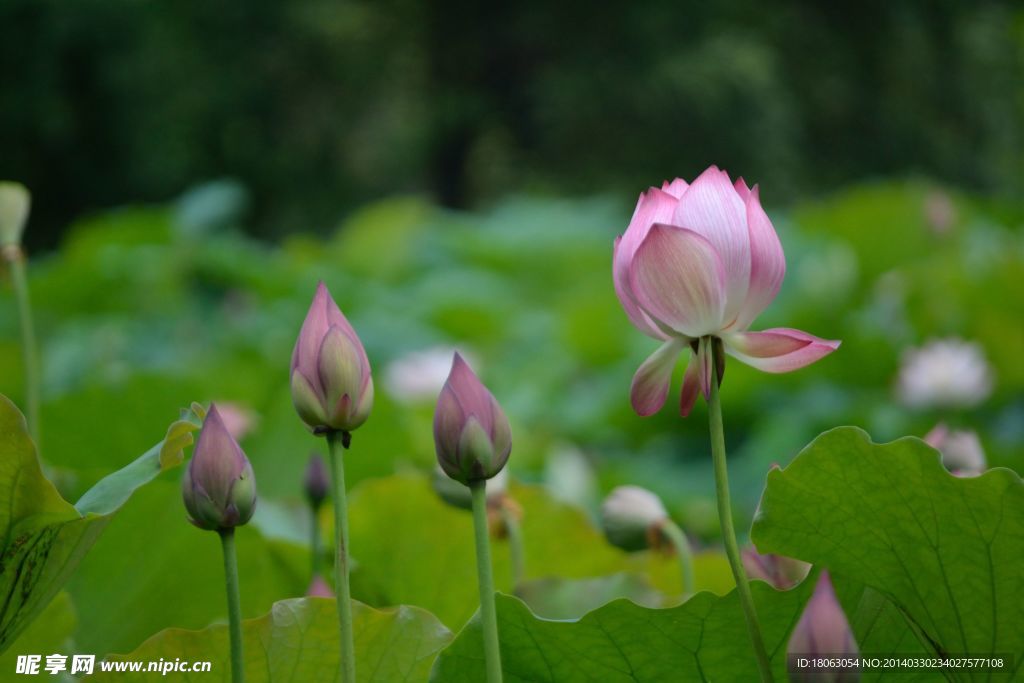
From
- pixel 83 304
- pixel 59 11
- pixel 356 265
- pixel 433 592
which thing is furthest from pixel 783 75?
pixel 433 592

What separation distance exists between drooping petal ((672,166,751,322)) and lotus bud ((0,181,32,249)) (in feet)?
1.19

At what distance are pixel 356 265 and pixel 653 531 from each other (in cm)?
206

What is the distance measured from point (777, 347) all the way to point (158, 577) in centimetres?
34

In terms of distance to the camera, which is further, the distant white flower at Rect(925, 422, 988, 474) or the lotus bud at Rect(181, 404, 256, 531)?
the distant white flower at Rect(925, 422, 988, 474)

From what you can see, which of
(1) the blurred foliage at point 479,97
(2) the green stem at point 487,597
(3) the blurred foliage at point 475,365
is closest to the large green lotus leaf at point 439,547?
(3) the blurred foliage at point 475,365

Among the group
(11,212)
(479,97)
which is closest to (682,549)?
(11,212)

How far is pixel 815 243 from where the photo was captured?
2.17 m

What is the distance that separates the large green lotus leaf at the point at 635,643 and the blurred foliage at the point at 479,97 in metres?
7.42

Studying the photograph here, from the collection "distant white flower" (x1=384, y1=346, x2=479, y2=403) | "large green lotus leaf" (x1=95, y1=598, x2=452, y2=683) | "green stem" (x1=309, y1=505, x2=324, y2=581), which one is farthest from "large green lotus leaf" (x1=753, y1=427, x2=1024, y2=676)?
"distant white flower" (x1=384, y1=346, x2=479, y2=403)

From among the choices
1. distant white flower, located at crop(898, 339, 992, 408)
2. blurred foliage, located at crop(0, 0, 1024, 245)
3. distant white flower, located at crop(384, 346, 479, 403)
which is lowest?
distant white flower, located at crop(898, 339, 992, 408)

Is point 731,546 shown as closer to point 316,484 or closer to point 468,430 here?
point 468,430

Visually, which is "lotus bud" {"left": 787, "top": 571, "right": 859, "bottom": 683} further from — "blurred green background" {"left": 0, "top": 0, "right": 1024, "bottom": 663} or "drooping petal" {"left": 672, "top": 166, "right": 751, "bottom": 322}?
"blurred green background" {"left": 0, "top": 0, "right": 1024, "bottom": 663}

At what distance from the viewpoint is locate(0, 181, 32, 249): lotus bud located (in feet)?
1.86

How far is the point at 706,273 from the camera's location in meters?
0.35
